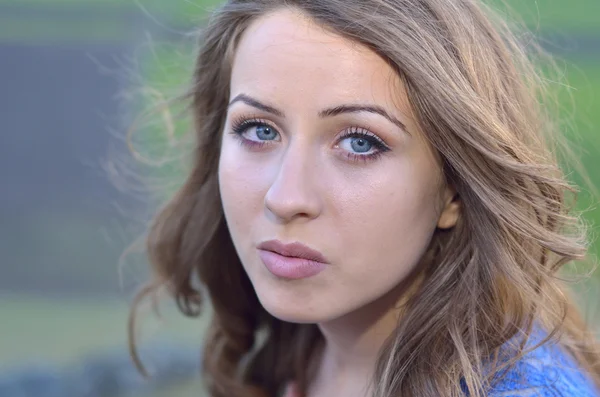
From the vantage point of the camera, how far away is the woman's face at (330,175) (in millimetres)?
1808

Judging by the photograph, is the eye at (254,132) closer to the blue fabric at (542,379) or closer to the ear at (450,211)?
the ear at (450,211)

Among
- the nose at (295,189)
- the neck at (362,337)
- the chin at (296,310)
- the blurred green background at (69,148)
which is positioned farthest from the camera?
the blurred green background at (69,148)

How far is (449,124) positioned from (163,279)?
1.20m

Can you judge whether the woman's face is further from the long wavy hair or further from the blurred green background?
the blurred green background

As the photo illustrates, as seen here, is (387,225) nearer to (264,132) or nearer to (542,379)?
(264,132)

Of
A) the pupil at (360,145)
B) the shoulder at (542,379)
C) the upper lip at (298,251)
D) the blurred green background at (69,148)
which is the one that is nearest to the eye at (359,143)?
the pupil at (360,145)

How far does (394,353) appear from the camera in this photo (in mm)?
1899

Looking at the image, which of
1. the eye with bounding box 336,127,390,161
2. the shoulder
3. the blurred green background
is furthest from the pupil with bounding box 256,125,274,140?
the blurred green background

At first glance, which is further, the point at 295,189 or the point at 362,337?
the point at 362,337

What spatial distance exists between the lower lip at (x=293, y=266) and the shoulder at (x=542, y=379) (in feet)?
1.51

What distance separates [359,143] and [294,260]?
0.29m

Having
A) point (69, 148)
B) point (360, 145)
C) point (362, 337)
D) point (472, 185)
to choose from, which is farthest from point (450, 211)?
point (69, 148)

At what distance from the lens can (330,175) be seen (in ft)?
5.98

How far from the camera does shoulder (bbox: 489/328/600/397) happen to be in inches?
70.3
